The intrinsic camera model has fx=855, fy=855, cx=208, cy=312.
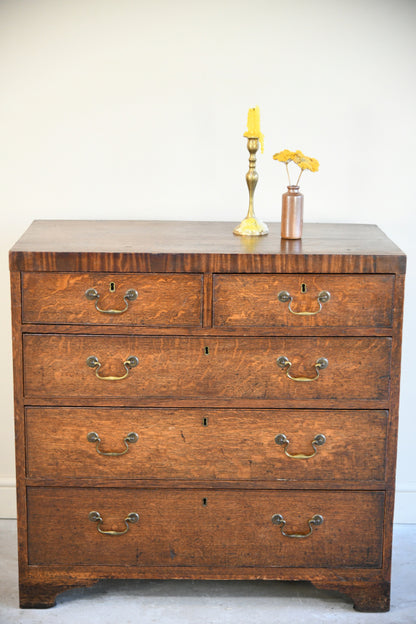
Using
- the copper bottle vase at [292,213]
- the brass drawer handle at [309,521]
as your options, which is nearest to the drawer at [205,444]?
the brass drawer handle at [309,521]

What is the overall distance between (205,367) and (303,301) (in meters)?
0.32

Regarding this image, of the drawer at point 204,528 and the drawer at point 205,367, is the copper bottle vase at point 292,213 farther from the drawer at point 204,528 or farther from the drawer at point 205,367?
the drawer at point 204,528

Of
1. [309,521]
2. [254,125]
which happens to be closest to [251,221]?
[254,125]

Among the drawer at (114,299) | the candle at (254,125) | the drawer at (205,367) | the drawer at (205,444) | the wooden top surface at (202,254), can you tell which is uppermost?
the candle at (254,125)

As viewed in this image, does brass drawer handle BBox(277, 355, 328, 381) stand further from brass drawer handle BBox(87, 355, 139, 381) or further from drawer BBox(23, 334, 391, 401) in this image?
brass drawer handle BBox(87, 355, 139, 381)

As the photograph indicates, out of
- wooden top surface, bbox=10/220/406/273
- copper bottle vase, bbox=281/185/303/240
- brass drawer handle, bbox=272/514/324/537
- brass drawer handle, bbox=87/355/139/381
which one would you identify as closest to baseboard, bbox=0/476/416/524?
brass drawer handle, bbox=272/514/324/537

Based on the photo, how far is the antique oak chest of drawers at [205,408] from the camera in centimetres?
228

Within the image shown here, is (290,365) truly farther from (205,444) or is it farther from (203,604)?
(203,604)

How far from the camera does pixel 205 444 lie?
2.37 meters

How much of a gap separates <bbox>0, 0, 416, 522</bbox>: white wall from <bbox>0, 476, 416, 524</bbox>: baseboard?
798 millimetres

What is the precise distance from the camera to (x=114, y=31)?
9.00 feet

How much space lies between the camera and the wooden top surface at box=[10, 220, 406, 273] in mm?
2250

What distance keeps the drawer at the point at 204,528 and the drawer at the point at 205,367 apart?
0.29 metres

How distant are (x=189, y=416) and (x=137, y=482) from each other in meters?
0.24
